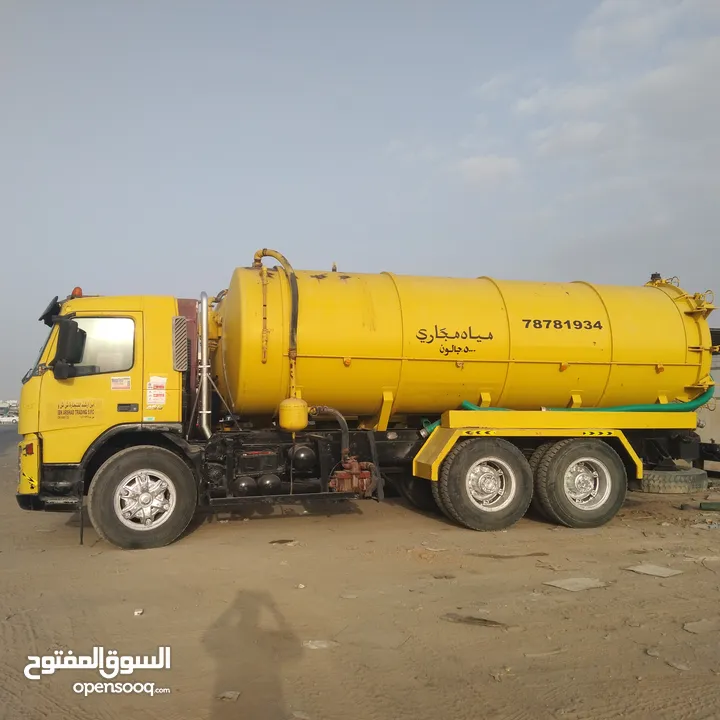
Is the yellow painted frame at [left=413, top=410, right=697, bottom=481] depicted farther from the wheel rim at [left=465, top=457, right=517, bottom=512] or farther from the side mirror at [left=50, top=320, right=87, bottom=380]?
the side mirror at [left=50, top=320, right=87, bottom=380]

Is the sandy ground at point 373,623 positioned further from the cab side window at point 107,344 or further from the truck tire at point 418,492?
the cab side window at point 107,344

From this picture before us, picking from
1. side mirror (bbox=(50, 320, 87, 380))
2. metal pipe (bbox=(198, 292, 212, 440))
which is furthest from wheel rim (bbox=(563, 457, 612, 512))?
side mirror (bbox=(50, 320, 87, 380))

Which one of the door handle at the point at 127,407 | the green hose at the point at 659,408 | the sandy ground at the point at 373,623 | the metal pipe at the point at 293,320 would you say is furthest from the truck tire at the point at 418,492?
the door handle at the point at 127,407

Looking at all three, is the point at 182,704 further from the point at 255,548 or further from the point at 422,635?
the point at 255,548

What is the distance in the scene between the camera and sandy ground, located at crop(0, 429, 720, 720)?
11.2 feet

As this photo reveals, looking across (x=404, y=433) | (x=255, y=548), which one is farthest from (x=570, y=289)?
(x=255, y=548)

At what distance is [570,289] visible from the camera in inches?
349

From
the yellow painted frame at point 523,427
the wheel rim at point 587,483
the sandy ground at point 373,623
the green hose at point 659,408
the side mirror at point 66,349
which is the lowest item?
the sandy ground at point 373,623

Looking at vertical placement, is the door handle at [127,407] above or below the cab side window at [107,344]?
below

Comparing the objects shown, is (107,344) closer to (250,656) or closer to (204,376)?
(204,376)

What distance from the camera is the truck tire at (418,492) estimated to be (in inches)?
359

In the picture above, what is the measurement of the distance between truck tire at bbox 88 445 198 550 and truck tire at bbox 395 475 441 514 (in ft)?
11.1

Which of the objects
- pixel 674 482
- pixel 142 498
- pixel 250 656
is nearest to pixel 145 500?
pixel 142 498

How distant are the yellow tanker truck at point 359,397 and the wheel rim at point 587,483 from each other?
0.02 metres
